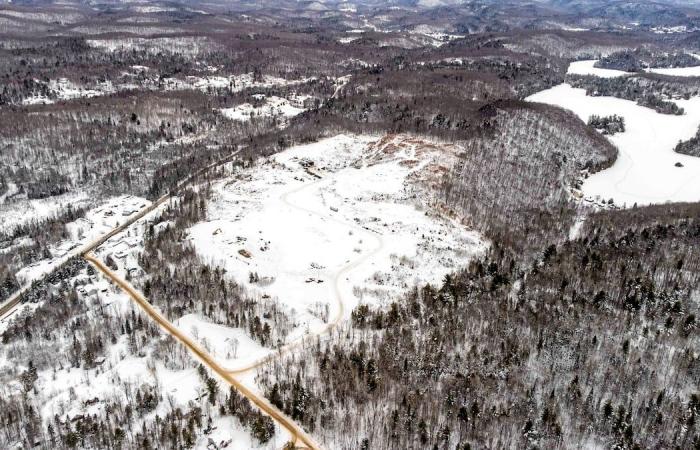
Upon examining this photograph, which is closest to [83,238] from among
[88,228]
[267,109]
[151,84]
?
[88,228]

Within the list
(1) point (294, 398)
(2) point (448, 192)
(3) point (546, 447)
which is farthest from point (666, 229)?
(1) point (294, 398)

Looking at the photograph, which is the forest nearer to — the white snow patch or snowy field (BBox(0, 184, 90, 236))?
snowy field (BBox(0, 184, 90, 236))

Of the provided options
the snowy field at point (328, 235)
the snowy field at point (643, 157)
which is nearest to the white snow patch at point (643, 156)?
the snowy field at point (643, 157)

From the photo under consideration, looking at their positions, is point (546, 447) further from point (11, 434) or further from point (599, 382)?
point (11, 434)

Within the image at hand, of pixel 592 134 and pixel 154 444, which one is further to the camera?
pixel 592 134

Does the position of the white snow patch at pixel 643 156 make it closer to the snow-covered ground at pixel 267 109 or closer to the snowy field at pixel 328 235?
the snowy field at pixel 328 235

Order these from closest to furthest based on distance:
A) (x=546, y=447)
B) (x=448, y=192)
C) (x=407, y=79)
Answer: (x=546, y=447) → (x=448, y=192) → (x=407, y=79)
